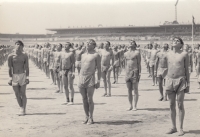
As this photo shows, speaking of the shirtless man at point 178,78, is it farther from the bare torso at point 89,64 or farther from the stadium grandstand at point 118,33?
the stadium grandstand at point 118,33

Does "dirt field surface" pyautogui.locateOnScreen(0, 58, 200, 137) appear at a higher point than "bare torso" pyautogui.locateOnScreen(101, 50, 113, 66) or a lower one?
lower

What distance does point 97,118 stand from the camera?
9.56 meters

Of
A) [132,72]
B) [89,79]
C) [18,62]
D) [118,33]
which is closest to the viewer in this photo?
[89,79]

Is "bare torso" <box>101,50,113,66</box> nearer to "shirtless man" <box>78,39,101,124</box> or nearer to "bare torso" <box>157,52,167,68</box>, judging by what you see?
"bare torso" <box>157,52,167,68</box>

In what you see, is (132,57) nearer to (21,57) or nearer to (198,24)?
(21,57)

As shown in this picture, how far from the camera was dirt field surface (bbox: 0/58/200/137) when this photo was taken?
26.0 ft

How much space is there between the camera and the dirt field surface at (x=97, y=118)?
26.0 feet

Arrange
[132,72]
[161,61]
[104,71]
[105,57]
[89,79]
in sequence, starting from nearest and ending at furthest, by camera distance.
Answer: [89,79] < [132,72] < [161,61] < [104,71] < [105,57]

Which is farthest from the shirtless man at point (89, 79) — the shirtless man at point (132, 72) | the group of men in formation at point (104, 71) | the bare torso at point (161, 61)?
the bare torso at point (161, 61)

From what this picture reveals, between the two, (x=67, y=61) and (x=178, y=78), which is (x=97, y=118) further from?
(x=67, y=61)

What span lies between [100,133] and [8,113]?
3.54 m

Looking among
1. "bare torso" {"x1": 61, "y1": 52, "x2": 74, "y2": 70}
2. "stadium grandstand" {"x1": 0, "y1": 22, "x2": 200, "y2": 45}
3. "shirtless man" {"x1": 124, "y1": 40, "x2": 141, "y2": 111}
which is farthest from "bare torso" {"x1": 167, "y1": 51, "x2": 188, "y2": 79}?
"stadium grandstand" {"x1": 0, "y1": 22, "x2": 200, "y2": 45}

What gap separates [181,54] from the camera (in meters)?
7.81

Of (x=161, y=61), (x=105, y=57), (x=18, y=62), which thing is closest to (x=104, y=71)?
(x=105, y=57)
